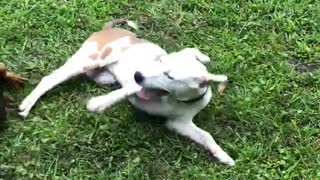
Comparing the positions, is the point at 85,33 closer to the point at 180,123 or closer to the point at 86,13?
the point at 86,13

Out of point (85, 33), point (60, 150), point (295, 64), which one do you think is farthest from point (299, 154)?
point (85, 33)

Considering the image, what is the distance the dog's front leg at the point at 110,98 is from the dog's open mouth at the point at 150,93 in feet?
0.10

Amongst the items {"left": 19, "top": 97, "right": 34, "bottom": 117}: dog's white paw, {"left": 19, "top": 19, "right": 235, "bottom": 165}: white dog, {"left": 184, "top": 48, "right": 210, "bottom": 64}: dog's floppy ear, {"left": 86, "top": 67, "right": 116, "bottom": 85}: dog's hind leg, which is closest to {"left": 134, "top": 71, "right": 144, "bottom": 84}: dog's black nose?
{"left": 19, "top": 19, "right": 235, "bottom": 165}: white dog

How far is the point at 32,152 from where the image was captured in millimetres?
4062

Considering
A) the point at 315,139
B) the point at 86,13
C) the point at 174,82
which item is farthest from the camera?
the point at 86,13

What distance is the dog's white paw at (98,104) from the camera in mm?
4000

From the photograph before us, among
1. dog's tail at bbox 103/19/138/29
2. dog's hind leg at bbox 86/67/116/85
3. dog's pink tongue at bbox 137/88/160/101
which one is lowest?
dog's hind leg at bbox 86/67/116/85

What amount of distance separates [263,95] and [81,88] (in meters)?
0.98

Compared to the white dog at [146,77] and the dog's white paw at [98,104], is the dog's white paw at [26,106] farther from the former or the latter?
the dog's white paw at [98,104]

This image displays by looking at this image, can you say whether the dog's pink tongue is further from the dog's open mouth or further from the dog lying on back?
Result: the dog lying on back

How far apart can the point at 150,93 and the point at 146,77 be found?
0.10 m

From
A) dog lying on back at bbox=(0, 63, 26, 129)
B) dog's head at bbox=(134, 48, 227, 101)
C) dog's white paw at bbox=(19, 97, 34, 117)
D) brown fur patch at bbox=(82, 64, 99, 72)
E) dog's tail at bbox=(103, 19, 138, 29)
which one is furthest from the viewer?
dog's tail at bbox=(103, 19, 138, 29)

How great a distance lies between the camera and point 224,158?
158 inches

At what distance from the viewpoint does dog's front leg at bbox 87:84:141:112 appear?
4004 millimetres
